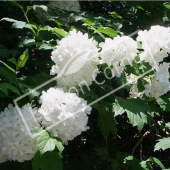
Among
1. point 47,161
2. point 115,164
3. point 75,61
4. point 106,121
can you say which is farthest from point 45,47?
point 115,164

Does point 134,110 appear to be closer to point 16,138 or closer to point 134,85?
point 134,85

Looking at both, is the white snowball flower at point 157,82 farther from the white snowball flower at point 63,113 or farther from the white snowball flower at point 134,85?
the white snowball flower at point 63,113

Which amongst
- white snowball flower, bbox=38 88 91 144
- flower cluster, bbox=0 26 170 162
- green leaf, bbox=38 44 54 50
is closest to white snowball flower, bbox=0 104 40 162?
flower cluster, bbox=0 26 170 162

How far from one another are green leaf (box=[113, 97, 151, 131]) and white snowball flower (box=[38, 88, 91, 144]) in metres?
0.28

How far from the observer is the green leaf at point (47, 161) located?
A: 1.39m

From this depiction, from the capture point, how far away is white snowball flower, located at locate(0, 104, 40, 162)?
57.0 inches

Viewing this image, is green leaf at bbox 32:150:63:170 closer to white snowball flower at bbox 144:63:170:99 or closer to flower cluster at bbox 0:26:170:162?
flower cluster at bbox 0:26:170:162

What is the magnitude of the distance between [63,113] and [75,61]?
373mm

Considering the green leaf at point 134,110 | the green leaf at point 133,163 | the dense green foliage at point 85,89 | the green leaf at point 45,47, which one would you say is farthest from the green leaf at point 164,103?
the green leaf at point 45,47

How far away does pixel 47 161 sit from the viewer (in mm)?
1409

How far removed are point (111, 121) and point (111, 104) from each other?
6.5 inches

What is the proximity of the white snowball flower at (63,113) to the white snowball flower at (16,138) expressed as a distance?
0.11 metres

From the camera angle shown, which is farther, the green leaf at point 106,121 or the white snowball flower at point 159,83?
the green leaf at point 106,121

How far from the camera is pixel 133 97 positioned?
1890 mm
